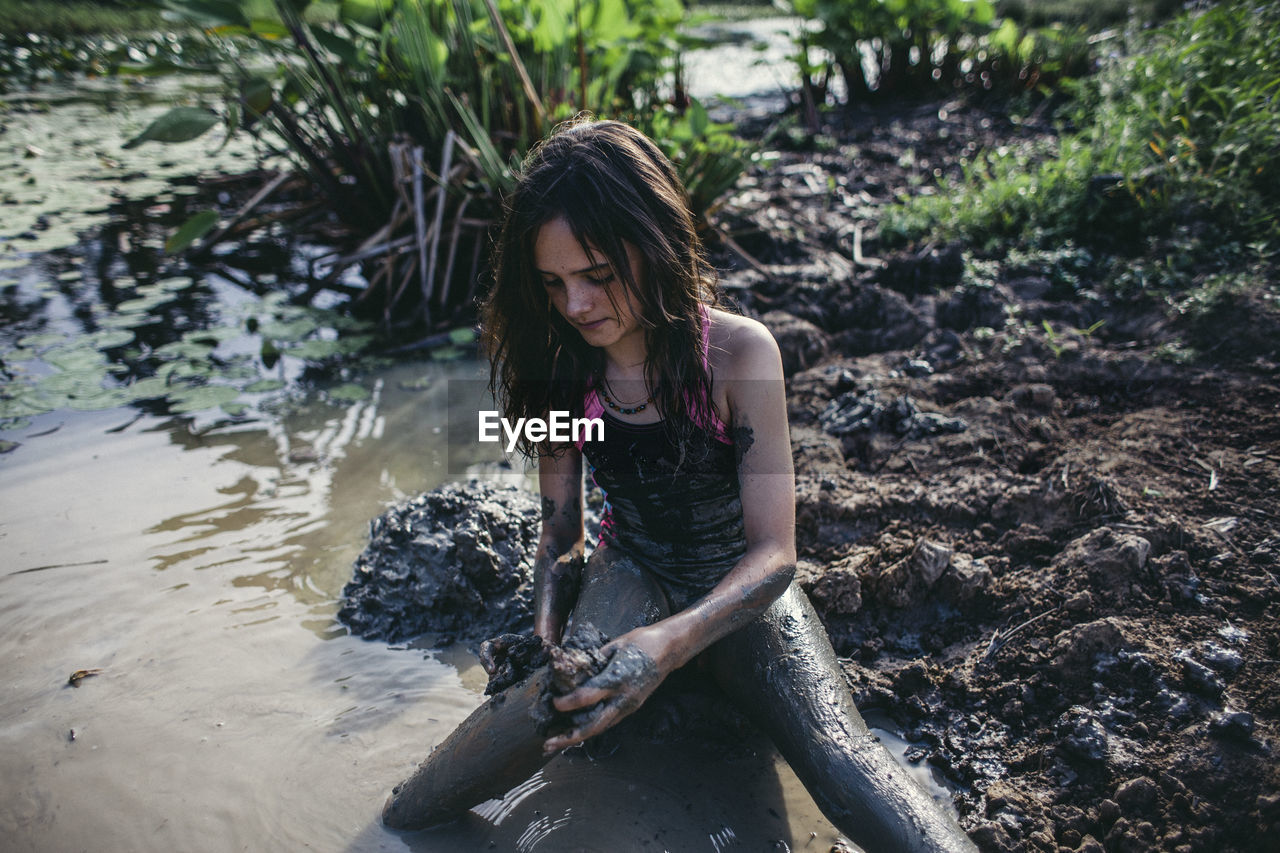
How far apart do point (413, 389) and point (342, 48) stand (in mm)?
1753

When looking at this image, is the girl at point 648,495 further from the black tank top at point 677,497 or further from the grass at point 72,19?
the grass at point 72,19

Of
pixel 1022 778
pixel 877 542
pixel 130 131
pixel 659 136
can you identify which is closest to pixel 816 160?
pixel 659 136

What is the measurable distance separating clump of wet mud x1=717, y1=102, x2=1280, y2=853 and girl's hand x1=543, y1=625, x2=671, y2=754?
0.78m

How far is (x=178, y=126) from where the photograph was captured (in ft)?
12.4

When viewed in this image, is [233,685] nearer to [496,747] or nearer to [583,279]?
[496,747]

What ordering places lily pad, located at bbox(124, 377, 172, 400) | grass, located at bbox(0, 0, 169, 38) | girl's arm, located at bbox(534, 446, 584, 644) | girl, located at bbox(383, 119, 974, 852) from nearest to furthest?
1. girl, located at bbox(383, 119, 974, 852)
2. girl's arm, located at bbox(534, 446, 584, 644)
3. lily pad, located at bbox(124, 377, 172, 400)
4. grass, located at bbox(0, 0, 169, 38)

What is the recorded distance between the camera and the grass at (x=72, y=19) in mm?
7320

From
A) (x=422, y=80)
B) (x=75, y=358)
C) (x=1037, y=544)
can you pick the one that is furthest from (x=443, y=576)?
(x=422, y=80)

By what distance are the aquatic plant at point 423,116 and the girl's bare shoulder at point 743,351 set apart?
224 centimetres

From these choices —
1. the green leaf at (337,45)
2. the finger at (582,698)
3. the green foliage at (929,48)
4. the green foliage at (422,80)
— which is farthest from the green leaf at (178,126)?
the green foliage at (929,48)

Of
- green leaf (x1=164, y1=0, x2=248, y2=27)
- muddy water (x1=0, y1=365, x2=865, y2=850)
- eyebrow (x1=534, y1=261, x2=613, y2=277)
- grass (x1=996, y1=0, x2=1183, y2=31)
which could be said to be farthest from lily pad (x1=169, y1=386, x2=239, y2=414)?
grass (x1=996, y1=0, x2=1183, y2=31)

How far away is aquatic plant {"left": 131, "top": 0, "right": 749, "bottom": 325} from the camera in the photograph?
3780mm

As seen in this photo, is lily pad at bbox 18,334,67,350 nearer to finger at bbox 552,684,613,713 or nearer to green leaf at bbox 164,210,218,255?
green leaf at bbox 164,210,218,255

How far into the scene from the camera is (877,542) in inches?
92.7
